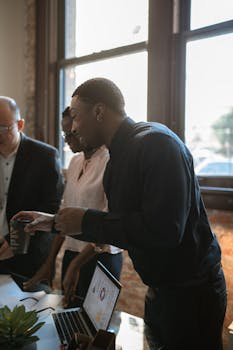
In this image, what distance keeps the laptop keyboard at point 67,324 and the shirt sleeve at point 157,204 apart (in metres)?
0.40

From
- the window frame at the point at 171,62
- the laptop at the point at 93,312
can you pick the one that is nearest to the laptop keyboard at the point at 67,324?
the laptop at the point at 93,312

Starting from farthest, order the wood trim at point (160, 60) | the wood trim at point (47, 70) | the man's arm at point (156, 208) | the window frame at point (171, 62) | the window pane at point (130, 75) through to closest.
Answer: the wood trim at point (47, 70) < the window pane at point (130, 75) < the wood trim at point (160, 60) < the window frame at point (171, 62) < the man's arm at point (156, 208)

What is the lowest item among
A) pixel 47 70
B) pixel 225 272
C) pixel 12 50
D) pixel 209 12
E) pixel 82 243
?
pixel 225 272

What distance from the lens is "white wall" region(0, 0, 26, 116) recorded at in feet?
11.5

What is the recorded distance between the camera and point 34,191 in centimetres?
213

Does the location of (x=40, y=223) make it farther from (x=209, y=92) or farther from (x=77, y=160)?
(x=209, y=92)

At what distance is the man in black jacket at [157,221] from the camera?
1062 millimetres

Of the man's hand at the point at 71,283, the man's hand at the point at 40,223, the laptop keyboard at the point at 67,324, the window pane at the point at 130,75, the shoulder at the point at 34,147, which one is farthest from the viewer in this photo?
the window pane at the point at 130,75

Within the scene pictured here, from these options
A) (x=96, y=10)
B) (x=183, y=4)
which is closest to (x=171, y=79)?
(x=183, y=4)

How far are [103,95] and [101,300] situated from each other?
2.38 feet

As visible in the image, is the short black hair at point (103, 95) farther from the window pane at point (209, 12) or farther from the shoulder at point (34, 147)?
the window pane at point (209, 12)

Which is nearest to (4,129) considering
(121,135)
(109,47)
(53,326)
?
(121,135)

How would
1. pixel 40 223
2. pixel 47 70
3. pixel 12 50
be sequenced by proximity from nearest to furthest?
pixel 40 223 < pixel 47 70 < pixel 12 50

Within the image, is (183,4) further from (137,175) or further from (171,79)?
(137,175)
